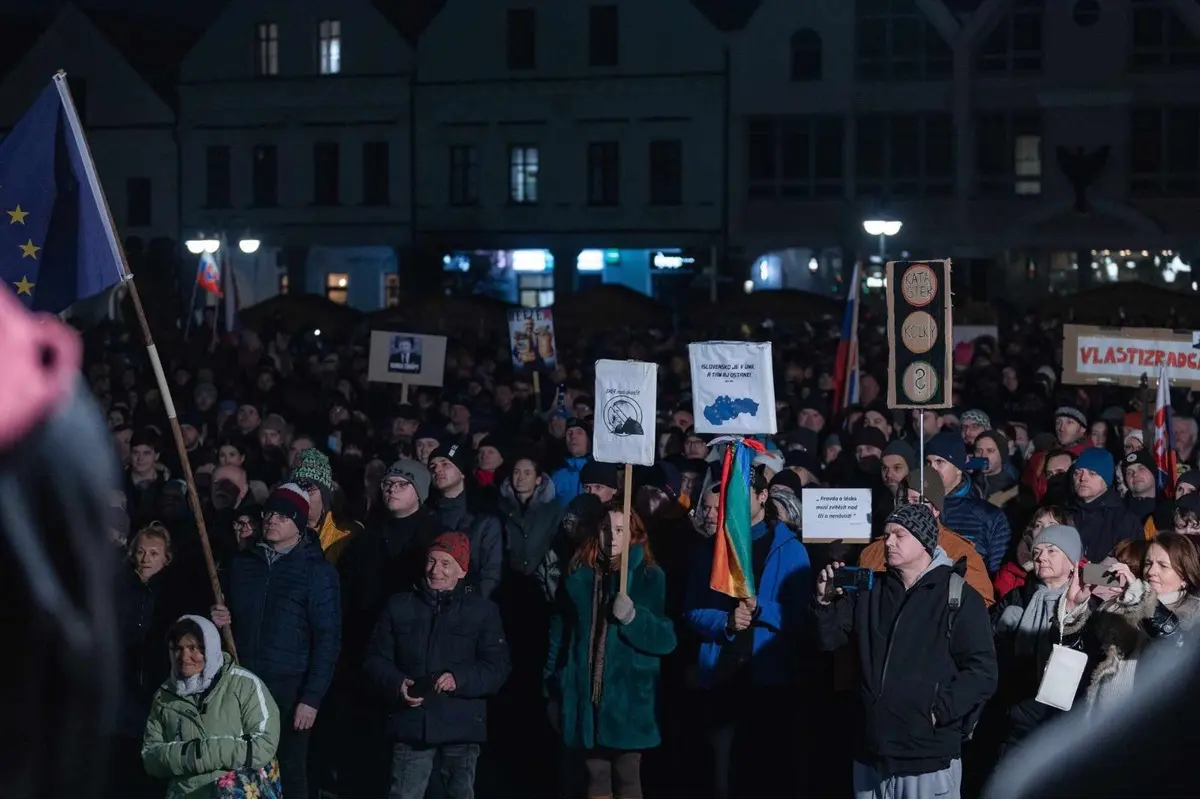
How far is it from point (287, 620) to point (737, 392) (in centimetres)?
249

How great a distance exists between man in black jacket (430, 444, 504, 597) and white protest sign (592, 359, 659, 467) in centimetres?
79

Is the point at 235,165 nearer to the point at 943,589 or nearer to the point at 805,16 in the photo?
the point at 805,16

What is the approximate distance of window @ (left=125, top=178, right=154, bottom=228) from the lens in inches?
1884

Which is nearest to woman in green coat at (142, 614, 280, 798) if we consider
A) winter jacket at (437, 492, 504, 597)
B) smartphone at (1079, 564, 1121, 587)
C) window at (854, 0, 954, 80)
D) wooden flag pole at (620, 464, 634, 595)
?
wooden flag pole at (620, 464, 634, 595)

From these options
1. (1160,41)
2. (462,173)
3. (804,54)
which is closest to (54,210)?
(804,54)

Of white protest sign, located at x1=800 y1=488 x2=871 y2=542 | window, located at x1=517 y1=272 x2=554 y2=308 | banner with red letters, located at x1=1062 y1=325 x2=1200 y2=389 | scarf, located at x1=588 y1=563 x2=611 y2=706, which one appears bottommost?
scarf, located at x1=588 y1=563 x2=611 y2=706

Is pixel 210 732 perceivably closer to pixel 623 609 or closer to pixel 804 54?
pixel 623 609

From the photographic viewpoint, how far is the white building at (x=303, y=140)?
45.2 metres

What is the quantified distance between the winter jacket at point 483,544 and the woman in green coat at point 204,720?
211cm

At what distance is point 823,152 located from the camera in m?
42.7

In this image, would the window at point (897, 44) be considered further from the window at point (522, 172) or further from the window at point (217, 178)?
the window at point (217, 178)

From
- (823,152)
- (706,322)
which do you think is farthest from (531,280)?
(706,322)

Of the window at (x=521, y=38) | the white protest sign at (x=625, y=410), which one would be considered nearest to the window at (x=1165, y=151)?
the window at (x=521, y=38)

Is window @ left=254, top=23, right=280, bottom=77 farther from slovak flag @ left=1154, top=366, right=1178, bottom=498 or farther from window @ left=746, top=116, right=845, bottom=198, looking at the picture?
slovak flag @ left=1154, top=366, right=1178, bottom=498
